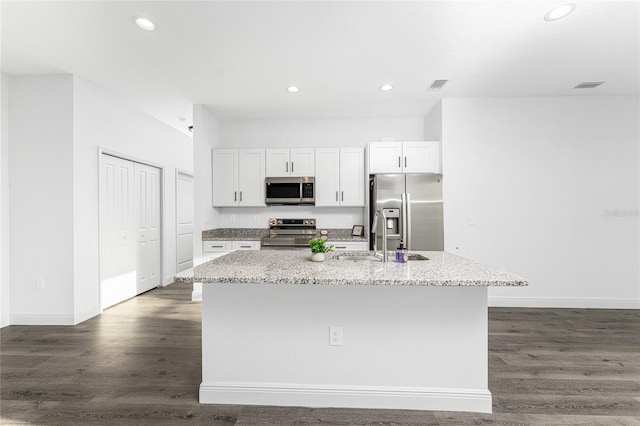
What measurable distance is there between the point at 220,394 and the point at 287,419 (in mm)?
469

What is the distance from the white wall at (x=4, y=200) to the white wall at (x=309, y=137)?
2377mm

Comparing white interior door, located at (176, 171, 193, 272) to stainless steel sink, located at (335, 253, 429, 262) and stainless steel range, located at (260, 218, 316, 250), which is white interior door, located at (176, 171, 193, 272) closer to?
stainless steel range, located at (260, 218, 316, 250)

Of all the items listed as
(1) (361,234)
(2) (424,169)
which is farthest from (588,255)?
(1) (361,234)

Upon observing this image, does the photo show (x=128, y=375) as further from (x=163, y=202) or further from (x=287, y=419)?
(x=163, y=202)

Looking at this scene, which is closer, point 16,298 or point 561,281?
point 16,298

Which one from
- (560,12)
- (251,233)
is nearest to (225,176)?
(251,233)

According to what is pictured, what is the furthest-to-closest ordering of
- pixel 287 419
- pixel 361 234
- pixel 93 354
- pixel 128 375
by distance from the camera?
pixel 361 234, pixel 93 354, pixel 128 375, pixel 287 419

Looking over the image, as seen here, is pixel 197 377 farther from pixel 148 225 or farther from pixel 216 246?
pixel 148 225

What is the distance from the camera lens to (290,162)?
4.81 m

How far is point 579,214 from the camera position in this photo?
415 centimetres

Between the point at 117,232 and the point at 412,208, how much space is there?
3906mm

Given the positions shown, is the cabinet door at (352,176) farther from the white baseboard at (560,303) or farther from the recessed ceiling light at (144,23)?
the recessed ceiling light at (144,23)

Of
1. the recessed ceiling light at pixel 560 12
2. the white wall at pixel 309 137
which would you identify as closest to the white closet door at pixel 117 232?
the white wall at pixel 309 137

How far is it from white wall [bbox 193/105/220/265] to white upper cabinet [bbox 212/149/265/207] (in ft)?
0.46
